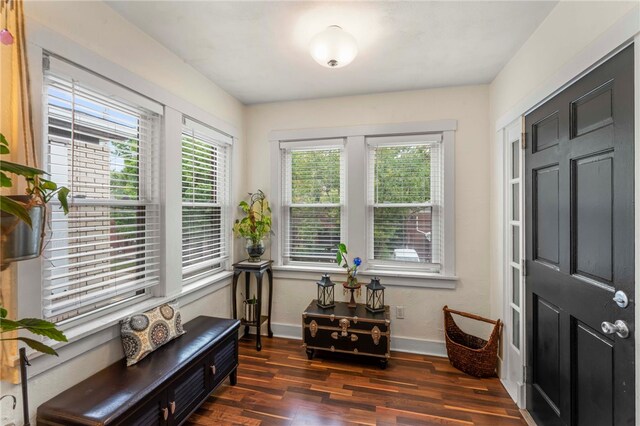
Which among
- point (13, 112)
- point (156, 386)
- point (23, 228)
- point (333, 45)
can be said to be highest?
point (333, 45)

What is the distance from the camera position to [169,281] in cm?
224

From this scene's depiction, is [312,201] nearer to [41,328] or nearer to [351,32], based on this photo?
[351,32]

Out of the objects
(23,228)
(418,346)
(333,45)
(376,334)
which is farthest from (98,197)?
(418,346)

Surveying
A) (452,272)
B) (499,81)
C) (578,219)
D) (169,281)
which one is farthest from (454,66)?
(169,281)

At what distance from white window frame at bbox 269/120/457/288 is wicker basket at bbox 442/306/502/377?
371mm

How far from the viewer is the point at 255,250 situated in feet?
10.0

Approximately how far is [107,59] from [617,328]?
292 cm

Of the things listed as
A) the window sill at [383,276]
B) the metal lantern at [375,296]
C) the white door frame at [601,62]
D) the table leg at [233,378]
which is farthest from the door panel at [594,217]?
the table leg at [233,378]

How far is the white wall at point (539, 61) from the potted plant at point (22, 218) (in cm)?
234

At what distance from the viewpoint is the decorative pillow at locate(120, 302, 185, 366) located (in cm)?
178

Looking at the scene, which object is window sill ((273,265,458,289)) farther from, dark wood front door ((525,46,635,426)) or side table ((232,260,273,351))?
dark wood front door ((525,46,635,426))

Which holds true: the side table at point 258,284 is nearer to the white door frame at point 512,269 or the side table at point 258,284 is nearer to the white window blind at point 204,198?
the white window blind at point 204,198

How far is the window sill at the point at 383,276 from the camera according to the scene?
112 inches

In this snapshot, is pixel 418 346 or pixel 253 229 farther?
pixel 253 229
